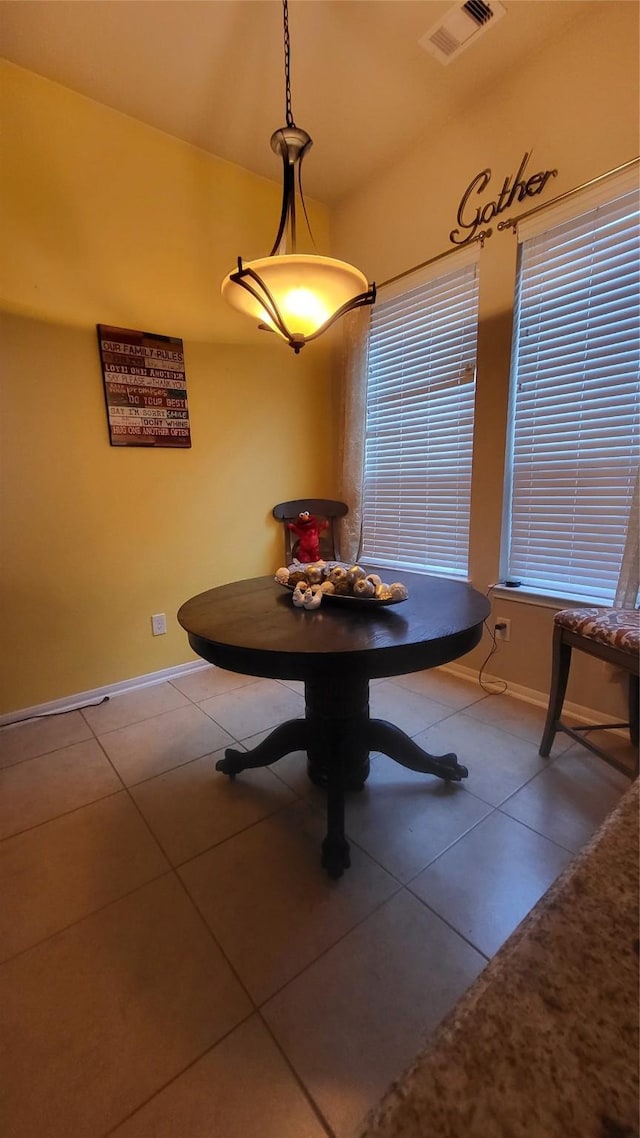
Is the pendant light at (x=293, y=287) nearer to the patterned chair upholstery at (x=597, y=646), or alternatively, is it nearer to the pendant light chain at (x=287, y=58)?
the pendant light chain at (x=287, y=58)

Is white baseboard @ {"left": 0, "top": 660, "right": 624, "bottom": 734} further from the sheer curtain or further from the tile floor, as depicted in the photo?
the sheer curtain

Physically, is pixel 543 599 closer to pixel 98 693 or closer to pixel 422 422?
pixel 422 422

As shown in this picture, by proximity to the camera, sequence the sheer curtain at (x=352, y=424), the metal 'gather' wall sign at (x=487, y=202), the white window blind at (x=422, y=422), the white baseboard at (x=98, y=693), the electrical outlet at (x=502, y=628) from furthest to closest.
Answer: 1. the sheer curtain at (x=352, y=424)
2. the white window blind at (x=422, y=422)
3. the electrical outlet at (x=502, y=628)
4. the white baseboard at (x=98, y=693)
5. the metal 'gather' wall sign at (x=487, y=202)

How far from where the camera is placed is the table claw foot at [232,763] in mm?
1569

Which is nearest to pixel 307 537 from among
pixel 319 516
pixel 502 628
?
pixel 319 516

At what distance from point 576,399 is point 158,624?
7.92 feet

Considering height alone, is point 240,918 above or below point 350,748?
below

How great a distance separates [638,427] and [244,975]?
2218 mm

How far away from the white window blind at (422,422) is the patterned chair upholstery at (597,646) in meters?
0.88

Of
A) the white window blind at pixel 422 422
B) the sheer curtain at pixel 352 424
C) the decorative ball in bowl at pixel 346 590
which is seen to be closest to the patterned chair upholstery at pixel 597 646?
the decorative ball in bowl at pixel 346 590

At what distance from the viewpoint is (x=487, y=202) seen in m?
2.05

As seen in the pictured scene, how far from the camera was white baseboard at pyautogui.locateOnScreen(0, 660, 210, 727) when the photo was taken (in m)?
2.06

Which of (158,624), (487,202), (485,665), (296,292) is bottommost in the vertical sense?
(485,665)

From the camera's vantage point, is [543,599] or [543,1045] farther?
[543,599]
